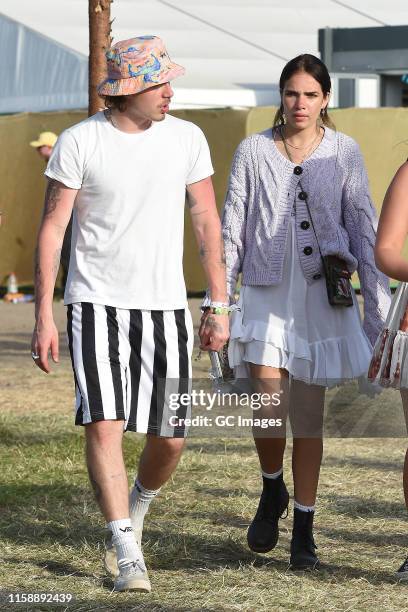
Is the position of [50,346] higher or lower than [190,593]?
higher

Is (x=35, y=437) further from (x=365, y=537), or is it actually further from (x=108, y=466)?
(x=108, y=466)

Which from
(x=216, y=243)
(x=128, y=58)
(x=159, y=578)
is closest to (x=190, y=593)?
(x=159, y=578)

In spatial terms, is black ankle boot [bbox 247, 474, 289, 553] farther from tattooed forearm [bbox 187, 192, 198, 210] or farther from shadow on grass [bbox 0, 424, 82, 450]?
shadow on grass [bbox 0, 424, 82, 450]

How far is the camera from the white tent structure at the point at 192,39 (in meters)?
17.3

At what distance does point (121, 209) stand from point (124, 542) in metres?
1.14

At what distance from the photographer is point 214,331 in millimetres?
4809

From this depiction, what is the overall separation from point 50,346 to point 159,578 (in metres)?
0.95

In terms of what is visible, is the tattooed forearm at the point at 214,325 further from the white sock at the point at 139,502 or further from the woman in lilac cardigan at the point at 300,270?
the white sock at the point at 139,502

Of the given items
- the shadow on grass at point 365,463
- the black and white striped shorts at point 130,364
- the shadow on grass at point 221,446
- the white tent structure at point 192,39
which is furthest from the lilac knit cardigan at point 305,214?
the white tent structure at point 192,39

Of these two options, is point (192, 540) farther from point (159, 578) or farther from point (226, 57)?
point (226, 57)

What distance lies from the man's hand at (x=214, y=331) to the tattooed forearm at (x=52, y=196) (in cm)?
67

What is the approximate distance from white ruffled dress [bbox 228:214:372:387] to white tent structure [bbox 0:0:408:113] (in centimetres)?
1153

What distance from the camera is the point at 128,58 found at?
15.4ft

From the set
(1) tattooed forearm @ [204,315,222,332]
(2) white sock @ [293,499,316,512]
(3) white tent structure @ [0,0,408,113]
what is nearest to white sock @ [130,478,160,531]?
(2) white sock @ [293,499,316,512]
